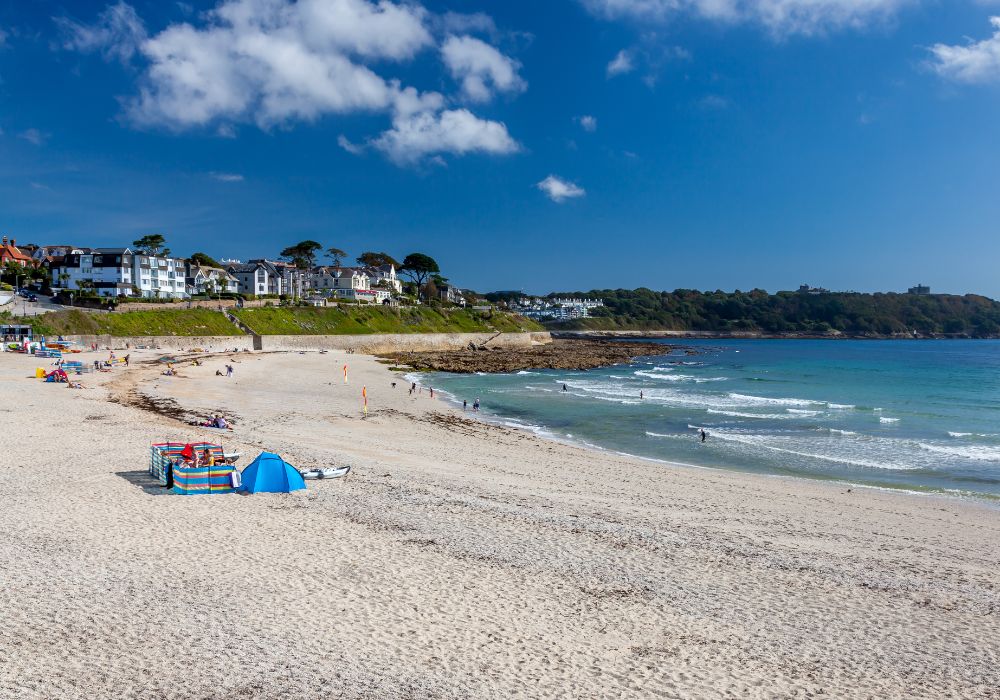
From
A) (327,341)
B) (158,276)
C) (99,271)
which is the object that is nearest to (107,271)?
(99,271)

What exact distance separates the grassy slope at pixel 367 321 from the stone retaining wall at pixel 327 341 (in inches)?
111

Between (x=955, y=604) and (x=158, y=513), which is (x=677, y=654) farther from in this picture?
(x=158, y=513)

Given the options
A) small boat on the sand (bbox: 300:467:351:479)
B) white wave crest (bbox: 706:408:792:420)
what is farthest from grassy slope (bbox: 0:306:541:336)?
white wave crest (bbox: 706:408:792:420)

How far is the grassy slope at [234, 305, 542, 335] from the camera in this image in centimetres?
8062

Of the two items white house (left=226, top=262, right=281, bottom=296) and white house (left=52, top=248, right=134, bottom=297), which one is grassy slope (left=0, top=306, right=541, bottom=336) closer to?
white house (left=52, top=248, right=134, bottom=297)

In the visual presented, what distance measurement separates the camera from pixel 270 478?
1537 cm

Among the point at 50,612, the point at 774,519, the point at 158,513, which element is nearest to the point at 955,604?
the point at 774,519

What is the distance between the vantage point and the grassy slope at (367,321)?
3174 inches

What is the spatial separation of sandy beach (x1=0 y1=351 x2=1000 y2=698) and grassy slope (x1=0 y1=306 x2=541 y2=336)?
156 feet

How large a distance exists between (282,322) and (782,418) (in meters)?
65.3

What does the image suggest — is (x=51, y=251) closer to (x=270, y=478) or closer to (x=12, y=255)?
(x=12, y=255)

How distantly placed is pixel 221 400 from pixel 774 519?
28.5 metres

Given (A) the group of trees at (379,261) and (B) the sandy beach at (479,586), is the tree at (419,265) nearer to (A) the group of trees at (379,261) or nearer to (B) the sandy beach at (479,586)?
(A) the group of trees at (379,261)

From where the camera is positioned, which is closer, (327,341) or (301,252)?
(327,341)
